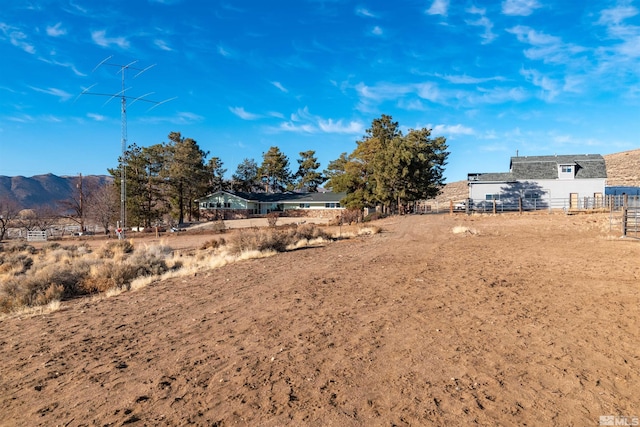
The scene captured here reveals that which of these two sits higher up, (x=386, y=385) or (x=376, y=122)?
(x=376, y=122)

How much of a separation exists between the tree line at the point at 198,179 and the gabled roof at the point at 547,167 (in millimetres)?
7819

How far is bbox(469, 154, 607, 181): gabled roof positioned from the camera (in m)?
41.3

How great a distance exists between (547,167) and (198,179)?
4632 centimetres

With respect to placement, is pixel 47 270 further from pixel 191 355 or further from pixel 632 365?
pixel 632 365

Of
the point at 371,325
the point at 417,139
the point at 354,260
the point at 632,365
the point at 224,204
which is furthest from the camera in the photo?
the point at 224,204

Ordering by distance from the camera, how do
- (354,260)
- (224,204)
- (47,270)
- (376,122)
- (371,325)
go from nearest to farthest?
(371,325) < (47,270) < (354,260) < (376,122) < (224,204)

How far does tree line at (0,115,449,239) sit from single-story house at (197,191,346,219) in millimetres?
2086

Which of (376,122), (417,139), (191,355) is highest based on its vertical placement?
(376,122)

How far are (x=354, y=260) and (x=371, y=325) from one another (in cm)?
734

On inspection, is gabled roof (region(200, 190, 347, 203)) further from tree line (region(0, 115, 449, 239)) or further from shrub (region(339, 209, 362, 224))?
shrub (region(339, 209, 362, 224))

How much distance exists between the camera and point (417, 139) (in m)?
47.4

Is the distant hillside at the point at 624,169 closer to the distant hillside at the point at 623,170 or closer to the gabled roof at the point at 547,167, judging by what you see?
the distant hillside at the point at 623,170

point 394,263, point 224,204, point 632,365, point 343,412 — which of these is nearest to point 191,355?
point 343,412

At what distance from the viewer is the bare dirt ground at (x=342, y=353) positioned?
3.75 m
